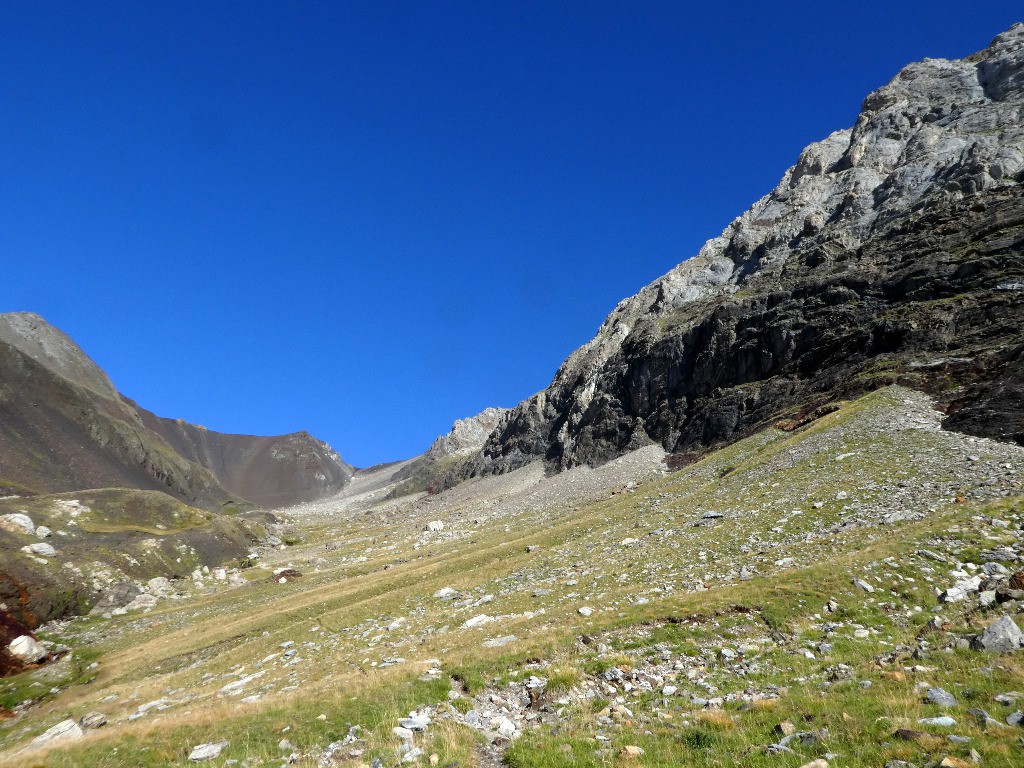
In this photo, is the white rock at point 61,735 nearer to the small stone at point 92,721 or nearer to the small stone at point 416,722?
the small stone at point 92,721

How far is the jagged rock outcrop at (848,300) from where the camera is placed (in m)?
69.5

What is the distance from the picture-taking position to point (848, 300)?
301 feet

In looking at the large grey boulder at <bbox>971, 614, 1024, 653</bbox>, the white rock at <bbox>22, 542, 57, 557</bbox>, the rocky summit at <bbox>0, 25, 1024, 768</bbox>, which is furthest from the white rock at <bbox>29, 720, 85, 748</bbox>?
the white rock at <bbox>22, 542, 57, 557</bbox>

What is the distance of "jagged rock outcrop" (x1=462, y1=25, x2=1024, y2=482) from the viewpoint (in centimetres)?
6950

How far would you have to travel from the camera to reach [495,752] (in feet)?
42.3

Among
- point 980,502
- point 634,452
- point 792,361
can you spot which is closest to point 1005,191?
point 792,361

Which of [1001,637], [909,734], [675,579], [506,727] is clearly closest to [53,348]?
[675,579]

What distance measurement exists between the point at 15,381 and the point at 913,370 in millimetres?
168212

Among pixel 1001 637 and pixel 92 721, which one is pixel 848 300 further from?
pixel 92 721

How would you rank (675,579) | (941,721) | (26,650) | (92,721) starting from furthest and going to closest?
(26,650)
(675,579)
(92,721)
(941,721)

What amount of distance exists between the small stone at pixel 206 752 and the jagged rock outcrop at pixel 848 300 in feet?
164

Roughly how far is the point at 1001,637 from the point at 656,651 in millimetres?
9309

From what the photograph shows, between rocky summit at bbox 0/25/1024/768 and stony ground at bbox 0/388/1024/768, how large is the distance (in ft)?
0.44

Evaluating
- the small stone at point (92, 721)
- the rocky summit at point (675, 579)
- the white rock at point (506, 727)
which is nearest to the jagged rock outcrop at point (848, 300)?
the rocky summit at point (675, 579)
